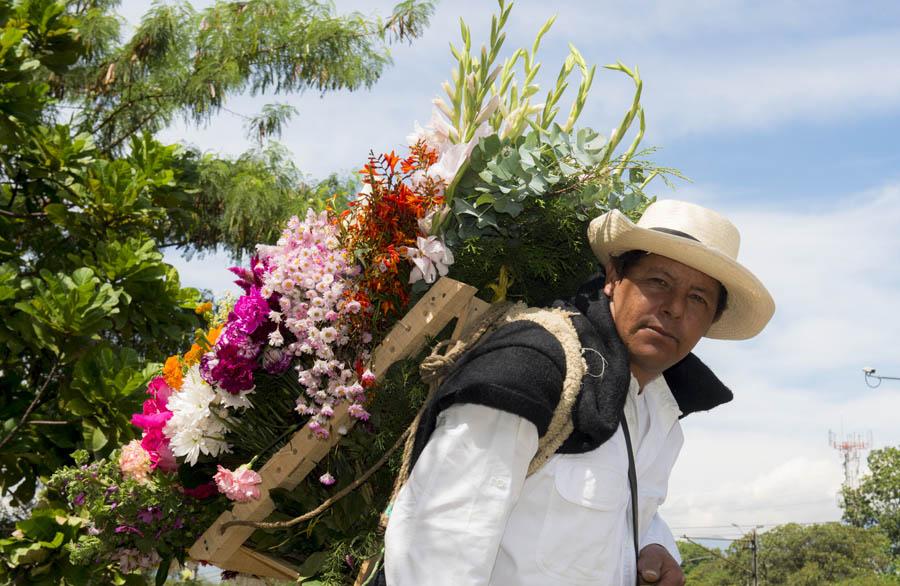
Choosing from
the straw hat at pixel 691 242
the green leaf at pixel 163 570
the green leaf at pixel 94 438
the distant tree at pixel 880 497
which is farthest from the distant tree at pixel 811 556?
the green leaf at pixel 163 570

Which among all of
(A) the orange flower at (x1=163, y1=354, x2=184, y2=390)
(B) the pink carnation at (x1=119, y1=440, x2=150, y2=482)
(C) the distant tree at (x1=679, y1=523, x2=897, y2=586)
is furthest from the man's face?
(C) the distant tree at (x1=679, y1=523, x2=897, y2=586)

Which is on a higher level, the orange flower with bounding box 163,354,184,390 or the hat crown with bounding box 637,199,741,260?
the hat crown with bounding box 637,199,741,260

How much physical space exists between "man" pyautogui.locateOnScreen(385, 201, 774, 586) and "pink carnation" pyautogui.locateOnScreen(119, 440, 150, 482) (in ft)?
4.74

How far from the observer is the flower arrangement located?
10.6 ft

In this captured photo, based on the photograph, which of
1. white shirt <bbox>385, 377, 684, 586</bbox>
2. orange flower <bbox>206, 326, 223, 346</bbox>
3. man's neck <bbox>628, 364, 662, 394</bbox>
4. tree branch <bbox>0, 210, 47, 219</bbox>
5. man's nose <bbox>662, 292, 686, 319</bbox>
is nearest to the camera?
white shirt <bbox>385, 377, 684, 586</bbox>

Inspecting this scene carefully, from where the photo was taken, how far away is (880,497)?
217ft

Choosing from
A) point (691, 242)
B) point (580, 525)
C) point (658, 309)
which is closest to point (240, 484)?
point (580, 525)

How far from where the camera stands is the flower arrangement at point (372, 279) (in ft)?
10.6

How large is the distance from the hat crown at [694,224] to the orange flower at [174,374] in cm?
205

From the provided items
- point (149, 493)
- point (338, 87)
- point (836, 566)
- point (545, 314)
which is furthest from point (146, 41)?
point (836, 566)

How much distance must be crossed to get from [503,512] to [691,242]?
3.81 ft

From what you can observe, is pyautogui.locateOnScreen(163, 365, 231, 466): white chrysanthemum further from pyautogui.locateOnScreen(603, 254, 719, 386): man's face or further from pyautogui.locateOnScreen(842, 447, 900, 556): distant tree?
pyautogui.locateOnScreen(842, 447, 900, 556): distant tree

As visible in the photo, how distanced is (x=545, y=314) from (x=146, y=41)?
11316 millimetres

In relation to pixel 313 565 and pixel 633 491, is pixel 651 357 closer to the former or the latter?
pixel 633 491
